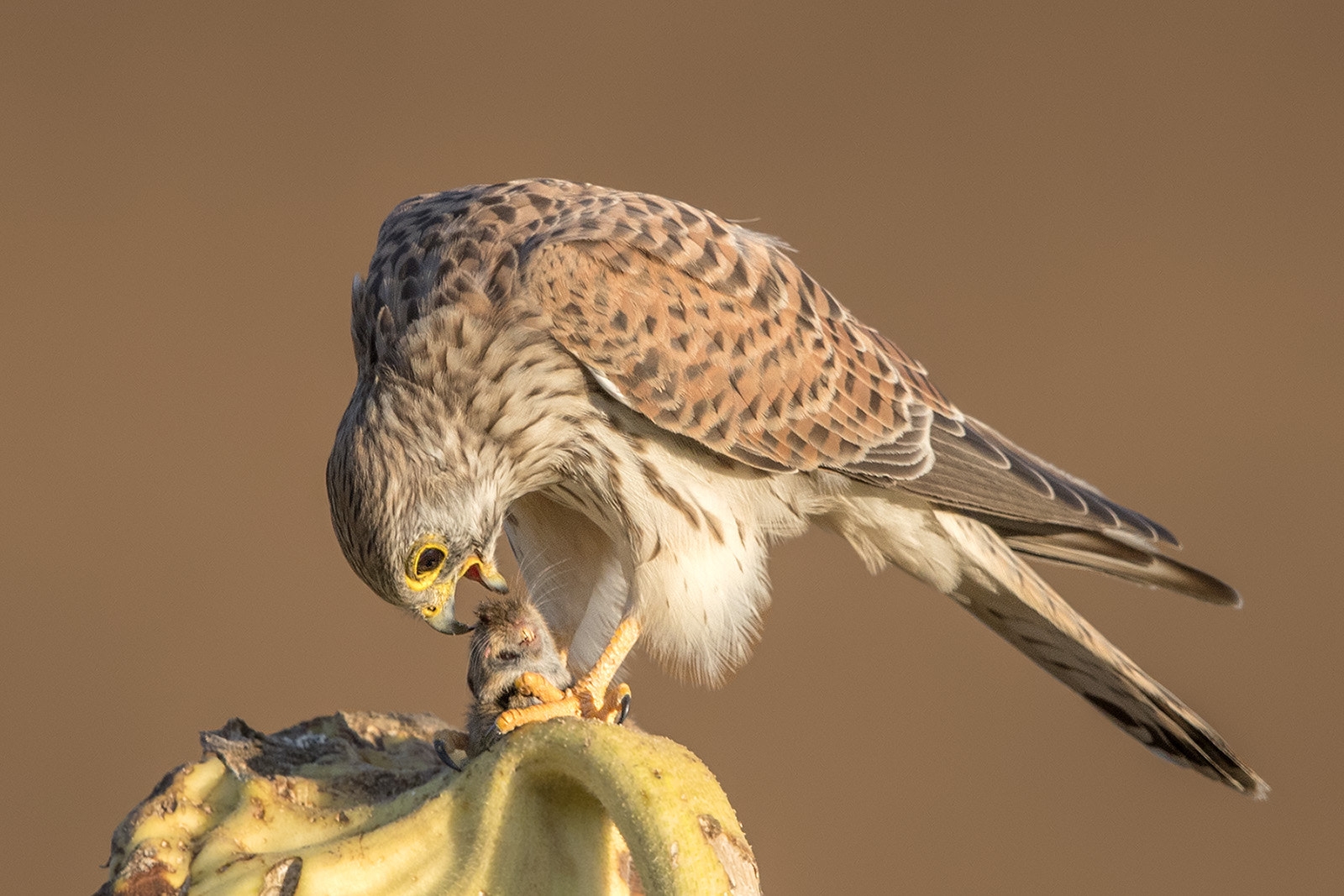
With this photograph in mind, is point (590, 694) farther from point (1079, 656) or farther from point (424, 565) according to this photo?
point (1079, 656)

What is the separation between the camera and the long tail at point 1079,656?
2.35m

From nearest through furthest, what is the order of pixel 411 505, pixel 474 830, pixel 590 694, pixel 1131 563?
pixel 474 830 < pixel 411 505 < pixel 590 694 < pixel 1131 563

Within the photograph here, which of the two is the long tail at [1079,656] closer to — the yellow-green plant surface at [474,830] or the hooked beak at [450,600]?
the hooked beak at [450,600]

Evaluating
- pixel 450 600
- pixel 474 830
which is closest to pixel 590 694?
pixel 450 600

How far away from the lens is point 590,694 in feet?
6.59

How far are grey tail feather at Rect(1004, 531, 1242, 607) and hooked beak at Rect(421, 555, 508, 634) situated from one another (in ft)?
3.71

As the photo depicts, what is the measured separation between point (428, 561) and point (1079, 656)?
1.31 meters

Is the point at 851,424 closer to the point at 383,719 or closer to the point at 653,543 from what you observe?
the point at 653,543

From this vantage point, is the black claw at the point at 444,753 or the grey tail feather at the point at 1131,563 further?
the grey tail feather at the point at 1131,563

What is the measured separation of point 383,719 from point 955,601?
1395mm

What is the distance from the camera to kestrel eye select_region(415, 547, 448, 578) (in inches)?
74.7

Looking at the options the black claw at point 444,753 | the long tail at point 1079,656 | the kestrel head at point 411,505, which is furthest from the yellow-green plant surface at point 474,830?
the long tail at point 1079,656

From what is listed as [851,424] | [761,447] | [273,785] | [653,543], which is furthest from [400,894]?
[851,424]

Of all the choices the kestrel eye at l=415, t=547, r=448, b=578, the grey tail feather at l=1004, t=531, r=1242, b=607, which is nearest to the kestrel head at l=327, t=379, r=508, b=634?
the kestrel eye at l=415, t=547, r=448, b=578
